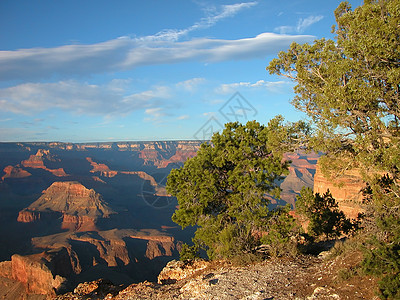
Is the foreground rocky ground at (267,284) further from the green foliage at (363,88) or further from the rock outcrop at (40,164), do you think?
the rock outcrop at (40,164)

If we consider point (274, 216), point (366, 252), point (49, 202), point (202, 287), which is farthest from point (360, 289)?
point (49, 202)

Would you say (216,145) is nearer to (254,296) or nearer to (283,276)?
(283,276)

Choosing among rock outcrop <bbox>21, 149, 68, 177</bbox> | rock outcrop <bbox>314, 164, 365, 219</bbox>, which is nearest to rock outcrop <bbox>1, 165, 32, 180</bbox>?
rock outcrop <bbox>21, 149, 68, 177</bbox>

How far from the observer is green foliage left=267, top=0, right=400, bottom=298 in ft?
26.8

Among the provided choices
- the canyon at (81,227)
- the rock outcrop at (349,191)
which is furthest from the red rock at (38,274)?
the rock outcrop at (349,191)

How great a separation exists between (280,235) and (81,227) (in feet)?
313

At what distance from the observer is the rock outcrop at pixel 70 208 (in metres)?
97.8

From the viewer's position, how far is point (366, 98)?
28.5ft

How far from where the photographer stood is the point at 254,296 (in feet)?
27.3

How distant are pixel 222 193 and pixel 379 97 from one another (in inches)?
341

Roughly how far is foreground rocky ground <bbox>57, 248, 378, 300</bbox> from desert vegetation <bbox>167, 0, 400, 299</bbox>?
629 mm

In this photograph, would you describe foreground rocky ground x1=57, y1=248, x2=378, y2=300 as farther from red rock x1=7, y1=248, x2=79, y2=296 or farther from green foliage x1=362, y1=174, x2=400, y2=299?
red rock x1=7, y1=248, x2=79, y2=296

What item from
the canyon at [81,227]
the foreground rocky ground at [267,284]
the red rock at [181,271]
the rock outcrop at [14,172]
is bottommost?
the canyon at [81,227]

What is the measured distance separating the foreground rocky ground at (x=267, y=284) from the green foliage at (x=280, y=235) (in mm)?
758
